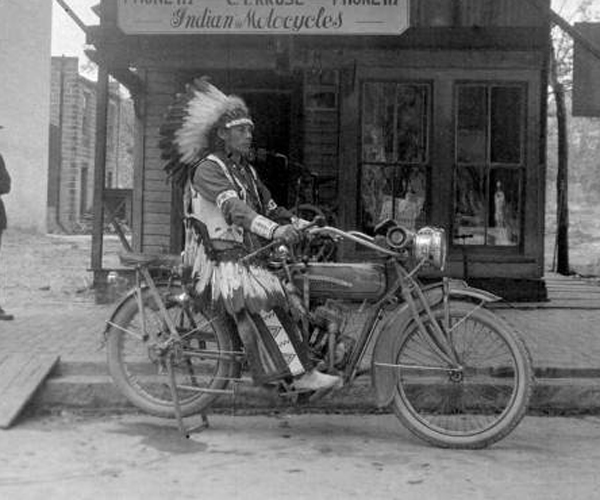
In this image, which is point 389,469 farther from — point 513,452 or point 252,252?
point 252,252

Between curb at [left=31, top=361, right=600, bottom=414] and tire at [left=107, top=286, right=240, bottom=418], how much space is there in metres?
0.37

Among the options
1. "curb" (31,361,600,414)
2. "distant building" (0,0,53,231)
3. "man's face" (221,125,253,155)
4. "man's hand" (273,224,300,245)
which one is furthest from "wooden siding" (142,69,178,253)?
"distant building" (0,0,53,231)

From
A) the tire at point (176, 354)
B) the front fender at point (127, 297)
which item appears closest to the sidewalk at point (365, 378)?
the tire at point (176, 354)

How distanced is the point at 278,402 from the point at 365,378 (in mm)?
600

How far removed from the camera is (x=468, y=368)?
5398 millimetres

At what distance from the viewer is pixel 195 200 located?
5352mm

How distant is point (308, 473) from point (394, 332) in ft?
3.20

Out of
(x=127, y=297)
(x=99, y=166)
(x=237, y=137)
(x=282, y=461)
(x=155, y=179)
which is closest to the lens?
(x=282, y=461)

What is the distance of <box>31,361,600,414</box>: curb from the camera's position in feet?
19.4

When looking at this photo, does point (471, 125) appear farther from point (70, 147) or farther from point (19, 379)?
point (70, 147)

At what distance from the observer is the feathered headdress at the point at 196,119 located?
17.4ft

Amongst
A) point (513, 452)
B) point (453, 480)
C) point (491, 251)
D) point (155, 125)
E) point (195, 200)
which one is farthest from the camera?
point (155, 125)

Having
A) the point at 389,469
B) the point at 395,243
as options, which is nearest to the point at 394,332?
the point at 395,243

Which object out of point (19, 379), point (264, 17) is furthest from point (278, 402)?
point (264, 17)
